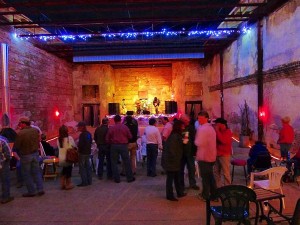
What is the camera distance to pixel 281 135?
795 centimetres

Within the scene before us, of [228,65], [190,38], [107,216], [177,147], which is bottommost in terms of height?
[107,216]

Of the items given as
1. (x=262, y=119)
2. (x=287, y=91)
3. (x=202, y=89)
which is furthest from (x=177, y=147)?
(x=202, y=89)

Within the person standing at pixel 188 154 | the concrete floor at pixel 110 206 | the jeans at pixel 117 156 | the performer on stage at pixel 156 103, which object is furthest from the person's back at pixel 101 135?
the performer on stage at pixel 156 103

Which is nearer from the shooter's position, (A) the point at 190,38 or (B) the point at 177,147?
(B) the point at 177,147

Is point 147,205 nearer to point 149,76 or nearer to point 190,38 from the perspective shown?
point 190,38

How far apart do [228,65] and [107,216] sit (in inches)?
497

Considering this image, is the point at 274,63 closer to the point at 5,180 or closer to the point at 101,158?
the point at 101,158

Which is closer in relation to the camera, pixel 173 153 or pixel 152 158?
pixel 173 153

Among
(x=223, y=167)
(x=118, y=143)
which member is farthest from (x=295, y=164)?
(x=118, y=143)

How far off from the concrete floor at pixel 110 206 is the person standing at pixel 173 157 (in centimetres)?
32

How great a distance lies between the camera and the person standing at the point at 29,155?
6.30 m

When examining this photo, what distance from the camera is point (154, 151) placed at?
797cm

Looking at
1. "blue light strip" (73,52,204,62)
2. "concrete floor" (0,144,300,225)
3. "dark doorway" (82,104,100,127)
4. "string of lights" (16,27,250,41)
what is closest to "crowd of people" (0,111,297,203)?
"concrete floor" (0,144,300,225)

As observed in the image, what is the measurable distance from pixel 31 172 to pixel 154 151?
2790 mm
